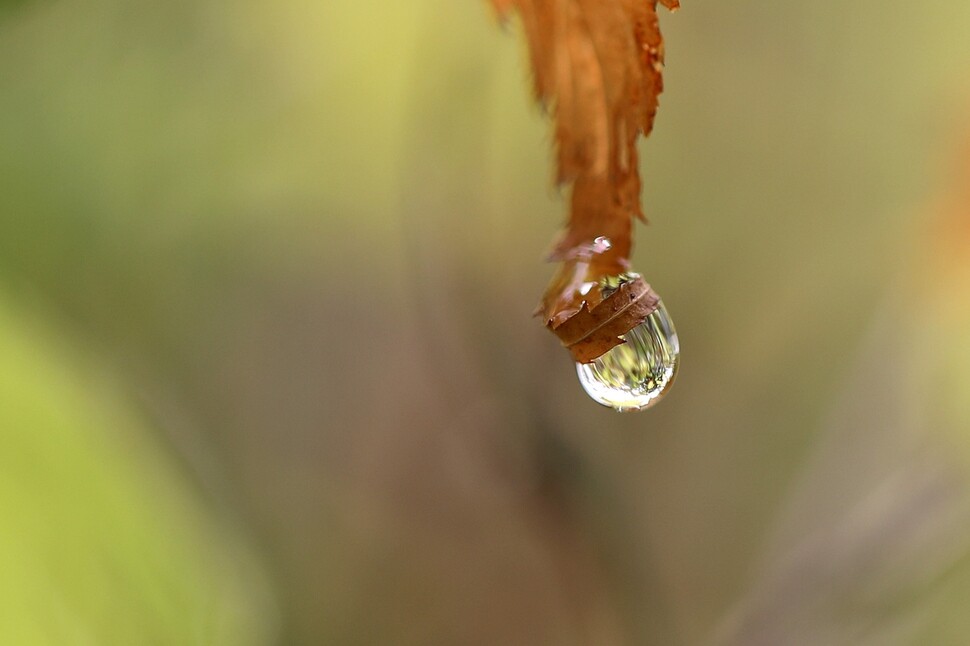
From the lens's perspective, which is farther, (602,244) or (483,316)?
(483,316)

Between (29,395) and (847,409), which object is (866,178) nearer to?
(847,409)

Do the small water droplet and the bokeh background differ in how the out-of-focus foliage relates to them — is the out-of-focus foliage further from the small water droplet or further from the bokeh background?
the small water droplet

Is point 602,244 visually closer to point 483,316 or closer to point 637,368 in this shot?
point 637,368

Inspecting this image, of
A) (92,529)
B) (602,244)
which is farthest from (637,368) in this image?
(92,529)

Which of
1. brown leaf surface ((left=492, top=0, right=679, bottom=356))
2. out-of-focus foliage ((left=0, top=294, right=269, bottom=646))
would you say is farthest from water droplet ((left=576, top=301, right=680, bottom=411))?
out-of-focus foliage ((left=0, top=294, right=269, bottom=646))

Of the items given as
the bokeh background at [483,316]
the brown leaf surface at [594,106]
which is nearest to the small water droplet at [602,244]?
the brown leaf surface at [594,106]

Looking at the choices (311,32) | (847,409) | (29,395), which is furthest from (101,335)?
(847,409)
